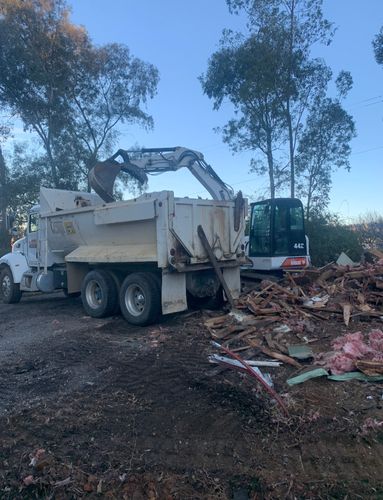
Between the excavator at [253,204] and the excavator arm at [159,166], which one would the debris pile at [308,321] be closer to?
the excavator at [253,204]

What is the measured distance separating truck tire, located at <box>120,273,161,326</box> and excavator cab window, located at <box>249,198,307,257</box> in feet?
17.6

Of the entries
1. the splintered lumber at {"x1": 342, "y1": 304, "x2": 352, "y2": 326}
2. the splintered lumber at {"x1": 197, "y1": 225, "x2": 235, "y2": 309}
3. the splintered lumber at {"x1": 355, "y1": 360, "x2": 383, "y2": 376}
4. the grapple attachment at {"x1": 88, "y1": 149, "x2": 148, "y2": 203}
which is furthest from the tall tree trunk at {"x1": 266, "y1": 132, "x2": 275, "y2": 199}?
the splintered lumber at {"x1": 355, "y1": 360, "x2": 383, "y2": 376}

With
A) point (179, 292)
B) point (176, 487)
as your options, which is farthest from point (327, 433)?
point (179, 292)

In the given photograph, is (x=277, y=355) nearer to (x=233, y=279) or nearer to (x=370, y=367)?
(x=370, y=367)

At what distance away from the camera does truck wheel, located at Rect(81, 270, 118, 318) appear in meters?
10.2

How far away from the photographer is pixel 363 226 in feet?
83.2

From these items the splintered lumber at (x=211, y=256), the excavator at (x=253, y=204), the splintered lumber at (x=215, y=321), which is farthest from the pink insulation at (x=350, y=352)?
the excavator at (x=253, y=204)

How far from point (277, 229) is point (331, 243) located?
8783 mm

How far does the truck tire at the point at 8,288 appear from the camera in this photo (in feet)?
44.8

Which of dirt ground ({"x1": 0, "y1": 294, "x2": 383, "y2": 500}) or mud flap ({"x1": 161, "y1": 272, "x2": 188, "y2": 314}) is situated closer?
dirt ground ({"x1": 0, "y1": 294, "x2": 383, "y2": 500})

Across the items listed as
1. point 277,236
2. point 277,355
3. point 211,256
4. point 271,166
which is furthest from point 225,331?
point 271,166

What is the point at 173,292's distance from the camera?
Result: 916cm

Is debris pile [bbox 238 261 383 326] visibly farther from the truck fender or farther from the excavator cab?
the truck fender

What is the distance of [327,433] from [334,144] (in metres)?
22.1
